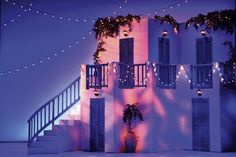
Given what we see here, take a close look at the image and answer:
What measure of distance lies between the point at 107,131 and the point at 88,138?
3.31ft

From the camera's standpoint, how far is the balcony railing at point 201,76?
680 inches

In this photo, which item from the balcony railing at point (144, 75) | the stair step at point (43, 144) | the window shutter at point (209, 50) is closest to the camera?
the stair step at point (43, 144)

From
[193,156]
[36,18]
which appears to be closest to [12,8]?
[36,18]

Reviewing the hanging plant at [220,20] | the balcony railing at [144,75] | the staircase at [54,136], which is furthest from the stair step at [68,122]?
the hanging plant at [220,20]

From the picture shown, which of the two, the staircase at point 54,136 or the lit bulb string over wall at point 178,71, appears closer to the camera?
the staircase at point 54,136

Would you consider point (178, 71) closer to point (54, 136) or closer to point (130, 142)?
point (130, 142)

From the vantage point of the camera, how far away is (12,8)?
2152 cm

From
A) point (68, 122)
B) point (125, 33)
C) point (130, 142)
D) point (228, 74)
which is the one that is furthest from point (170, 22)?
point (68, 122)

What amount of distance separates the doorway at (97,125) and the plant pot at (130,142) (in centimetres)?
93

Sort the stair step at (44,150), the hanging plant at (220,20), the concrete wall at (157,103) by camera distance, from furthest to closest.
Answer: the hanging plant at (220,20)
the concrete wall at (157,103)
the stair step at (44,150)

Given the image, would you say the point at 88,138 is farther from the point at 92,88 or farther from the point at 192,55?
the point at 192,55

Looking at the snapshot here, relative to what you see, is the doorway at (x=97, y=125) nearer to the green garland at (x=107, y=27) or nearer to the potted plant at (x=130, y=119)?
the potted plant at (x=130, y=119)

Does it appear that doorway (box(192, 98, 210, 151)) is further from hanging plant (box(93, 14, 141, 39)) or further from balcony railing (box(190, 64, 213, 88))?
hanging plant (box(93, 14, 141, 39))

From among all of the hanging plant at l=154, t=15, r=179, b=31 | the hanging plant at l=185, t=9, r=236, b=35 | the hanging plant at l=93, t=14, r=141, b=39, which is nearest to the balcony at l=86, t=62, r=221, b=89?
the hanging plant at l=185, t=9, r=236, b=35
